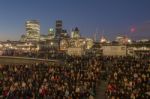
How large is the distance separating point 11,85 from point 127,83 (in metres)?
10.2

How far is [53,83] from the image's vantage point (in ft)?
90.2

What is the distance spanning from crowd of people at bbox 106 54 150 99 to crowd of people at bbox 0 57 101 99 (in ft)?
5.22

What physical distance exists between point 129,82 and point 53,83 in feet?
22.4

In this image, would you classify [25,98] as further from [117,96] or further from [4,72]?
[4,72]

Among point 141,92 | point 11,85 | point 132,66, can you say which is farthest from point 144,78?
point 11,85

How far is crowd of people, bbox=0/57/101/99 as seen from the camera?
983 inches

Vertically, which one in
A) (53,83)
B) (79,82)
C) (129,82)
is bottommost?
(53,83)

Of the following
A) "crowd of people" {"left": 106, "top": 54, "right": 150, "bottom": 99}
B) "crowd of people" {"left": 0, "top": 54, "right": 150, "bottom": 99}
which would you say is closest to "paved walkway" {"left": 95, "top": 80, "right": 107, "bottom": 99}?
"crowd of people" {"left": 0, "top": 54, "right": 150, "bottom": 99}

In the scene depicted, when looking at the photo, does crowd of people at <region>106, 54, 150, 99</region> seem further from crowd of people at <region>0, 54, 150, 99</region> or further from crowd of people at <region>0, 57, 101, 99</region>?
crowd of people at <region>0, 57, 101, 99</region>

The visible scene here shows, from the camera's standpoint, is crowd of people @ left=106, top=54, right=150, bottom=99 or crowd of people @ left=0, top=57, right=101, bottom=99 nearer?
crowd of people @ left=106, top=54, right=150, bottom=99

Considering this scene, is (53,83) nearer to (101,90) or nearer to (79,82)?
(79,82)

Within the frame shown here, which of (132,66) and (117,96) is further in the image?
(132,66)

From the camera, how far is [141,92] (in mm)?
23766

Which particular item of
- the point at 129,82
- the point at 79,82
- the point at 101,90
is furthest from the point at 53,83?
the point at 129,82
